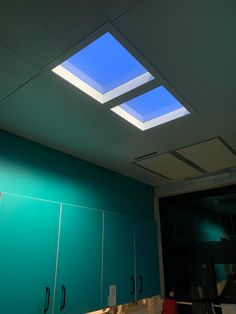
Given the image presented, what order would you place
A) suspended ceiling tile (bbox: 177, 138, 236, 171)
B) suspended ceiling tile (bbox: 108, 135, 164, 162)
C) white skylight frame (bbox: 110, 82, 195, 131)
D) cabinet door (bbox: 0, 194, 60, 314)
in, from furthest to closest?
suspended ceiling tile (bbox: 177, 138, 236, 171), suspended ceiling tile (bbox: 108, 135, 164, 162), cabinet door (bbox: 0, 194, 60, 314), white skylight frame (bbox: 110, 82, 195, 131)

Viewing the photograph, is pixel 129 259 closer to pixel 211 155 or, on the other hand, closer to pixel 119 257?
pixel 119 257

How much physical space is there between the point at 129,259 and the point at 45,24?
2.48 metres

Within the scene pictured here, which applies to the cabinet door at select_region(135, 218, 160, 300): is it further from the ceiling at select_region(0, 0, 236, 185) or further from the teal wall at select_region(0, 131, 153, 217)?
the ceiling at select_region(0, 0, 236, 185)

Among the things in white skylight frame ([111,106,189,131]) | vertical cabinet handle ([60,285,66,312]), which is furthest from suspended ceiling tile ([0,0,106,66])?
vertical cabinet handle ([60,285,66,312])

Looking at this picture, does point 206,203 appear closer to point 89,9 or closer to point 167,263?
point 167,263

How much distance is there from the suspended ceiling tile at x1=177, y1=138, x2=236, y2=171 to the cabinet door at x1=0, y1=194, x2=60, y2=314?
148 cm

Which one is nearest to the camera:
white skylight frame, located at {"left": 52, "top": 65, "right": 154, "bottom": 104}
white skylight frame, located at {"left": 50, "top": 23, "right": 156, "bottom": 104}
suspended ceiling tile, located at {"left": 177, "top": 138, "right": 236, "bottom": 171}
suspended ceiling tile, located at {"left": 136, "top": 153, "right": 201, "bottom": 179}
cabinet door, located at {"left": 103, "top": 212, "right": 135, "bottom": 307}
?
white skylight frame, located at {"left": 50, "top": 23, "right": 156, "bottom": 104}

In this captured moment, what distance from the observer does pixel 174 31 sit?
124cm

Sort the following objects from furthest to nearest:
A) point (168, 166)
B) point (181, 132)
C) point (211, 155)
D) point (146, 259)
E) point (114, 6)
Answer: point (146, 259), point (168, 166), point (211, 155), point (181, 132), point (114, 6)

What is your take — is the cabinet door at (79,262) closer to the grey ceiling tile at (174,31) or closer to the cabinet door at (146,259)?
the cabinet door at (146,259)

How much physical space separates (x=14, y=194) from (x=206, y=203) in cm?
251

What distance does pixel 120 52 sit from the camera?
1.44m

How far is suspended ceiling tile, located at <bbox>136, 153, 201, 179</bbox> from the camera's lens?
9.09ft

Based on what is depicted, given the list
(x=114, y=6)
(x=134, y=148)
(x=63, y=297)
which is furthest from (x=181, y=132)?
(x=63, y=297)
